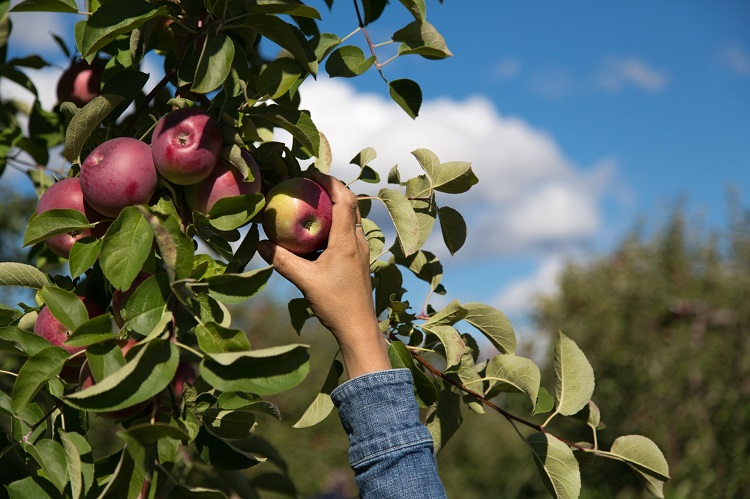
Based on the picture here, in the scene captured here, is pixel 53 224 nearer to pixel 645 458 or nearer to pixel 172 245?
pixel 172 245

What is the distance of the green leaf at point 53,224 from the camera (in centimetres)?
88

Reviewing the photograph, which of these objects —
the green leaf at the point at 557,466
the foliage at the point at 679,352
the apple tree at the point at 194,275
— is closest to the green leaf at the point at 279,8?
the apple tree at the point at 194,275

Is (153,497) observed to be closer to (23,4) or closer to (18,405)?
(18,405)

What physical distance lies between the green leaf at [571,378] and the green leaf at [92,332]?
699 millimetres

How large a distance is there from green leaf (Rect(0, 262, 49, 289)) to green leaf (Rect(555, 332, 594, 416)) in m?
0.78

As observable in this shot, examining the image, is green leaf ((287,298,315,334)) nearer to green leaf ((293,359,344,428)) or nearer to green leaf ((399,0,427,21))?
green leaf ((293,359,344,428))

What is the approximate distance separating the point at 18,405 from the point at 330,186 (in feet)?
1.60

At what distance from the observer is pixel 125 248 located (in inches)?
32.3

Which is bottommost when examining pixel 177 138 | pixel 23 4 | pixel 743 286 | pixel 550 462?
pixel 743 286

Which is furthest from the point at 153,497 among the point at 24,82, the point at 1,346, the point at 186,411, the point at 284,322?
the point at 284,322

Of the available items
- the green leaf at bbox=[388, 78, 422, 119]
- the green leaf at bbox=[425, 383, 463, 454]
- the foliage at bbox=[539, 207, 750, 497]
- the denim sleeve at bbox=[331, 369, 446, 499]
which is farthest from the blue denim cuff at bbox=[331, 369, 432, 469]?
the foliage at bbox=[539, 207, 750, 497]

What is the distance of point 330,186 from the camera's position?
3.45 feet

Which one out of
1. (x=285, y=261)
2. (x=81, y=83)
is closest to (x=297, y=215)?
(x=285, y=261)

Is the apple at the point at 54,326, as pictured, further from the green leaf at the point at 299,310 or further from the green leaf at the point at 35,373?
the green leaf at the point at 299,310
